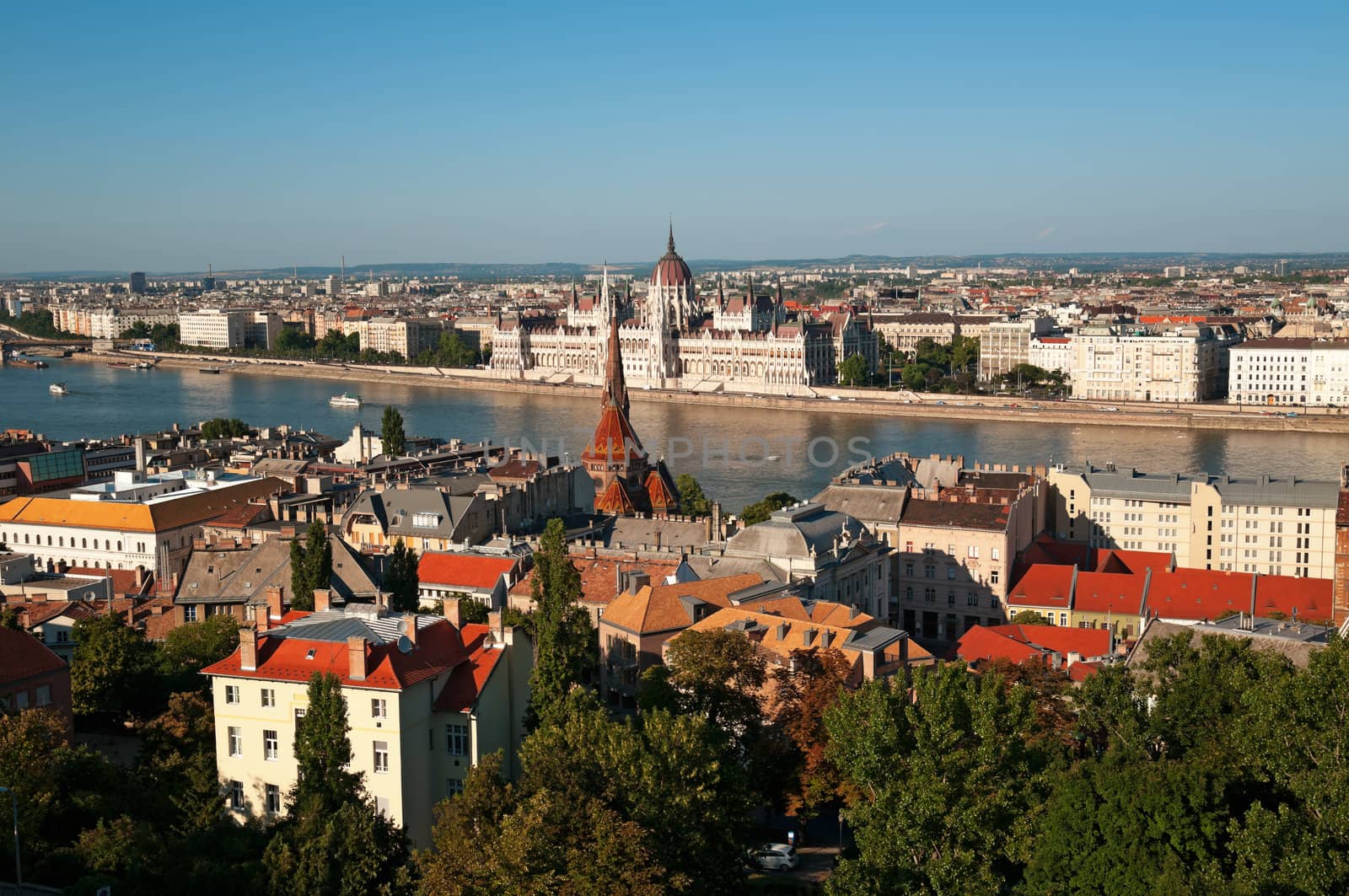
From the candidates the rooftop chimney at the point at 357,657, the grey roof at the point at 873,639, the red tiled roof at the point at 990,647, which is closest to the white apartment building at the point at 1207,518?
the red tiled roof at the point at 990,647

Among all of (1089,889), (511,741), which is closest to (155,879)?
(511,741)

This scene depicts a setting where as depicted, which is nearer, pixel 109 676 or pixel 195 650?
pixel 109 676

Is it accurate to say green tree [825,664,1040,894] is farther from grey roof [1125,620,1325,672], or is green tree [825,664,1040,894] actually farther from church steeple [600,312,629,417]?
church steeple [600,312,629,417]

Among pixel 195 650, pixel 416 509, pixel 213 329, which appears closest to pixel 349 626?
pixel 195 650

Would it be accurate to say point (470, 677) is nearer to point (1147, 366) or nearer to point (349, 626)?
point (349, 626)

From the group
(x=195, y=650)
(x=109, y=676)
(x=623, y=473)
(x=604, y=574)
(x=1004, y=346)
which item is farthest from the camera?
(x=1004, y=346)

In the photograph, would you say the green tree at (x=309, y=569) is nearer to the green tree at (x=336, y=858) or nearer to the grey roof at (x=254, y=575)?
the grey roof at (x=254, y=575)

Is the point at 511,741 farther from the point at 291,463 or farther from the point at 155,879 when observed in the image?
the point at 291,463
